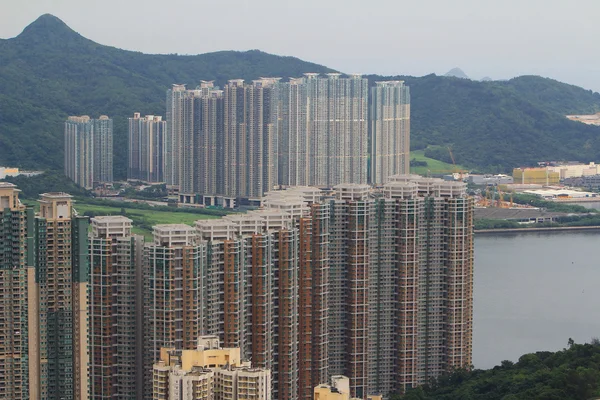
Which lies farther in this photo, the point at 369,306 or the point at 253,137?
the point at 253,137

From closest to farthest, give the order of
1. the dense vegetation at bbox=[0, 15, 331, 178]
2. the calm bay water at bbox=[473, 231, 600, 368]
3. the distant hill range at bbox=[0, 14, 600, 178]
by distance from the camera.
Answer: the calm bay water at bbox=[473, 231, 600, 368] < the dense vegetation at bbox=[0, 15, 331, 178] < the distant hill range at bbox=[0, 14, 600, 178]

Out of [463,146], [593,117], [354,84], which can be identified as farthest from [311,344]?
[593,117]

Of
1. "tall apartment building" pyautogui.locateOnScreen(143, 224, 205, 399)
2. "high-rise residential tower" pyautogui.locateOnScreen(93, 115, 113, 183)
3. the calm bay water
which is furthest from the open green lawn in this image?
"tall apartment building" pyautogui.locateOnScreen(143, 224, 205, 399)

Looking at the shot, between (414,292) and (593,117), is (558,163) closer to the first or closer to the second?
(593,117)

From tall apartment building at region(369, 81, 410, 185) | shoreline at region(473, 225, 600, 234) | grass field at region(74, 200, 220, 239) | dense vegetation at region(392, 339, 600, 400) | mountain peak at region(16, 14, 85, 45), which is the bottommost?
dense vegetation at region(392, 339, 600, 400)

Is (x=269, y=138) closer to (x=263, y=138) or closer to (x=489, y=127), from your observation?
(x=263, y=138)

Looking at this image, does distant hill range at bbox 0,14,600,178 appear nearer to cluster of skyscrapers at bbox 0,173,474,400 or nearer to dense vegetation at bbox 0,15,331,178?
dense vegetation at bbox 0,15,331,178
